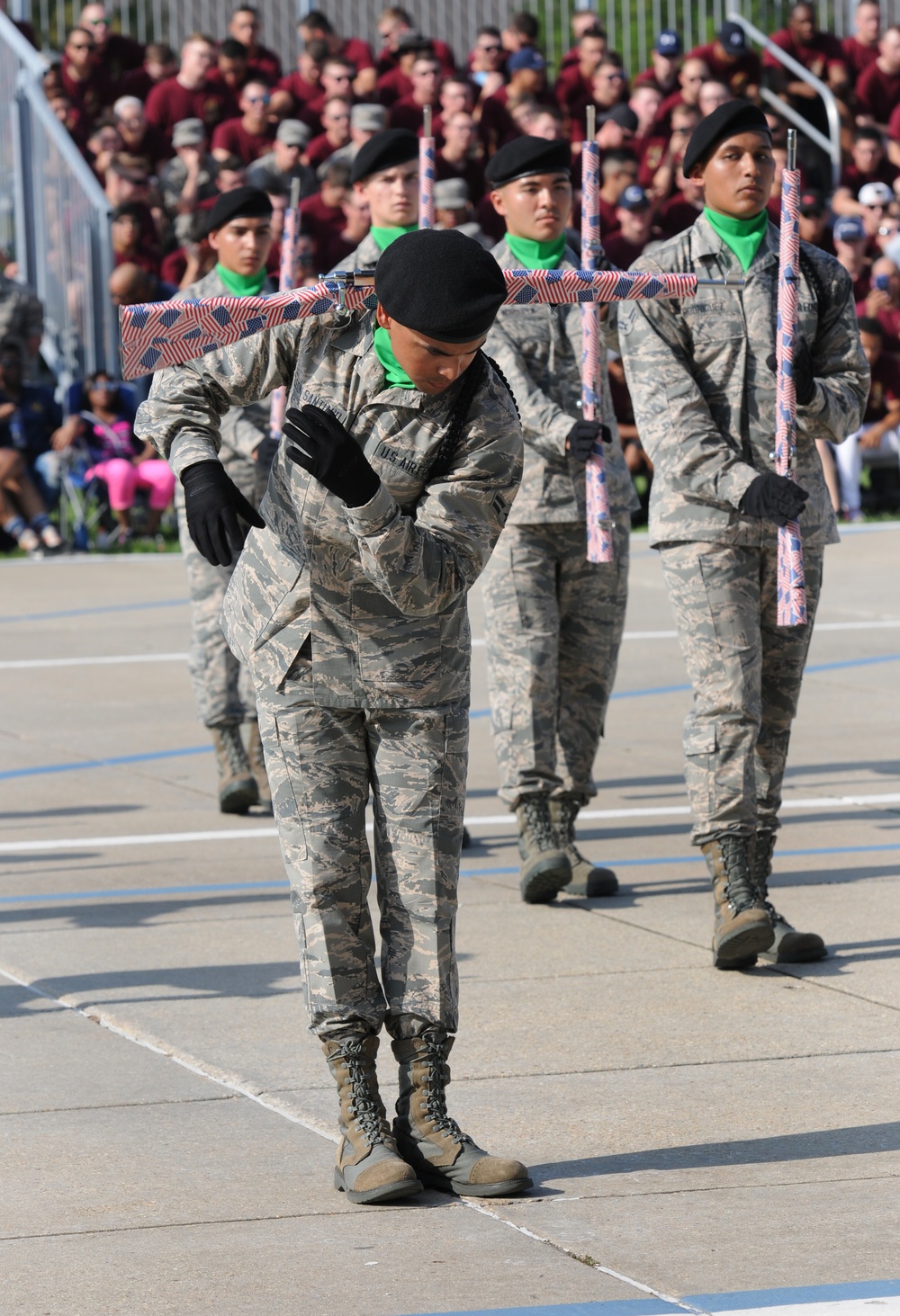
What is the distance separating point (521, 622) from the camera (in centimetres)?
698

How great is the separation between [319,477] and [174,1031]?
204 cm

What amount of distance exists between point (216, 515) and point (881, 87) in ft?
58.7

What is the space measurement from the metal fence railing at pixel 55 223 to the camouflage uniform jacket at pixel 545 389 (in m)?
10.2

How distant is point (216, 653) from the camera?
27.2ft

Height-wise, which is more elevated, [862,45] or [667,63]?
[862,45]

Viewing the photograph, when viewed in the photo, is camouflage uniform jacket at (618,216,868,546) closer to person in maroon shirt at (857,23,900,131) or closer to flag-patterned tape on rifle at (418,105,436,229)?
flag-patterned tape on rifle at (418,105,436,229)

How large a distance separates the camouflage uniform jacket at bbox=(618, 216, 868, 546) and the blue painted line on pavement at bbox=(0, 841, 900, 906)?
5.08 feet

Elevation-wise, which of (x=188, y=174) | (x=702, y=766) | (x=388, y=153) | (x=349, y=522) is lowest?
(x=702, y=766)

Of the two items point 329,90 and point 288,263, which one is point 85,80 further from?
point 288,263

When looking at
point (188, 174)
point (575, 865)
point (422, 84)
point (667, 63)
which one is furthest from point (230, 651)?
point (667, 63)

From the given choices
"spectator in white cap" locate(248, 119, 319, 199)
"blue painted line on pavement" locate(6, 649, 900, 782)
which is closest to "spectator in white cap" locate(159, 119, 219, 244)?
"spectator in white cap" locate(248, 119, 319, 199)

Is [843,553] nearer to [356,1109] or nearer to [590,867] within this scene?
[590,867]

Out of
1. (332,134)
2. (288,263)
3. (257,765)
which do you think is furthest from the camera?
(332,134)

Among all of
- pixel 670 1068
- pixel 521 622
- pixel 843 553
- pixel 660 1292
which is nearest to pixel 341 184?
pixel 843 553
